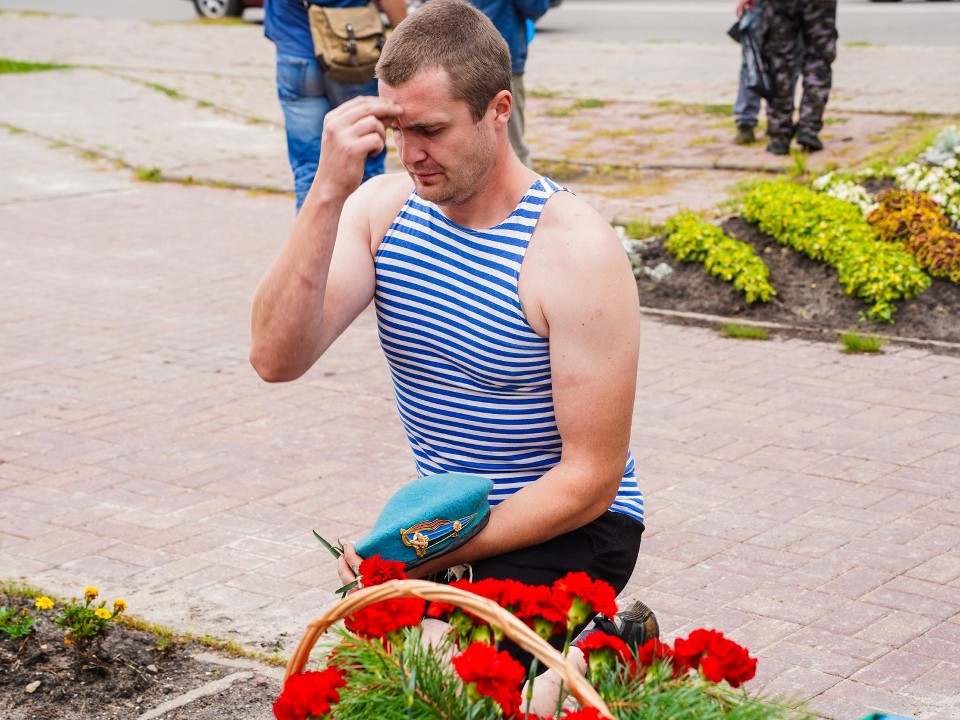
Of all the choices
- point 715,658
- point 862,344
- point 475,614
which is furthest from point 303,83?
point 715,658

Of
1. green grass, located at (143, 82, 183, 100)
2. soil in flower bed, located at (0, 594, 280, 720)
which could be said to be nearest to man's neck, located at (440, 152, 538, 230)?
soil in flower bed, located at (0, 594, 280, 720)

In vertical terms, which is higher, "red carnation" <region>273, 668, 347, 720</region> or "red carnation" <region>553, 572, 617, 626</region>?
"red carnation" <region>553, 572, 617, 626</region>

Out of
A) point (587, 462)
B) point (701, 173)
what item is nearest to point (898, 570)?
point (587, 462)

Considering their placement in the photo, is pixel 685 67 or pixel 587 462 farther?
pixel 685 67

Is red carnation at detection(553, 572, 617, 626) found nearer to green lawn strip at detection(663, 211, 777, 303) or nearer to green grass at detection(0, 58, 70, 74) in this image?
green lawn strip at detection(663, 211, 777, 303)

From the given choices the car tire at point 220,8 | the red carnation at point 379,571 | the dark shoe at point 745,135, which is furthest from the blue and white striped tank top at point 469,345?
the car tire at point 220,8

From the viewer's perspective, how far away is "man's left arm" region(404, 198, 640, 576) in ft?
8.94

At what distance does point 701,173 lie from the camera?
32.9ft

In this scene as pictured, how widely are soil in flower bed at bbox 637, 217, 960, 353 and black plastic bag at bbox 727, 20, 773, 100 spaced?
8.71ft

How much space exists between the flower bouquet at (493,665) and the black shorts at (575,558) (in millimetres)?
456

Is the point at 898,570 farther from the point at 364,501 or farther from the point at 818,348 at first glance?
the point at 818,348

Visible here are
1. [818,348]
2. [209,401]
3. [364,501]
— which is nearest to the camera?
[364,501]

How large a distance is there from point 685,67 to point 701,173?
5.81 meters

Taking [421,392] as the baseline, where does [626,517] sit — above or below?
below
